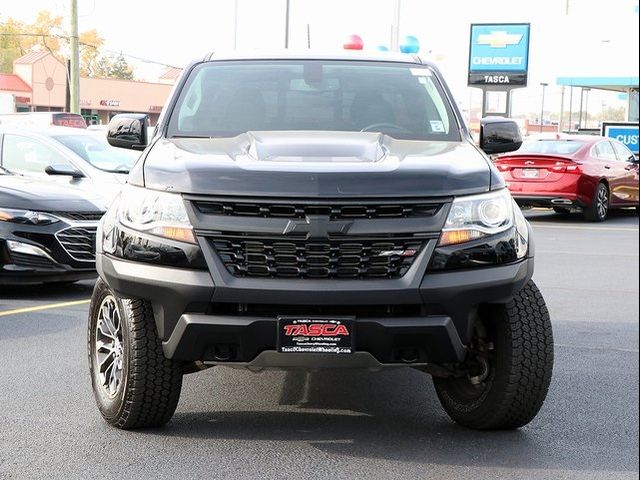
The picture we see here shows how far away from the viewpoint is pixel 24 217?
899 cm

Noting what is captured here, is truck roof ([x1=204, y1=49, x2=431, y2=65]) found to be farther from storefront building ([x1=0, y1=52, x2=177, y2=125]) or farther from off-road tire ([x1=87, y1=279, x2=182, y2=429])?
storefront building ([x1=0, y1=52, x2=177, y2=125])

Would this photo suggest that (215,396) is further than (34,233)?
No

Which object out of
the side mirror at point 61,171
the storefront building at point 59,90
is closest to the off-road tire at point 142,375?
the side mirror at point 61,171

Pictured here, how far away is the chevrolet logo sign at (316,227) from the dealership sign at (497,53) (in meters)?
34.0

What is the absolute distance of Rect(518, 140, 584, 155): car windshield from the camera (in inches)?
726

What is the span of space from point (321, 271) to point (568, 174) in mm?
14253

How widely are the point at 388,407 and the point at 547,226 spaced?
1304cm

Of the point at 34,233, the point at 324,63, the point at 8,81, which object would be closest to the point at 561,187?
the point at 34,233

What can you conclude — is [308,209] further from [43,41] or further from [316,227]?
[43,41]

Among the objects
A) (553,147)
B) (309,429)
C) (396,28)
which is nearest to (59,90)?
(396,28)

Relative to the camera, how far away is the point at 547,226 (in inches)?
706

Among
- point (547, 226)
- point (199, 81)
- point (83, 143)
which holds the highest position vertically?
point (199, 81)

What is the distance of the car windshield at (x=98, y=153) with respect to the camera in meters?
12.4

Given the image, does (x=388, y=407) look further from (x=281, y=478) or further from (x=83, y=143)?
(x=83, y=143)
